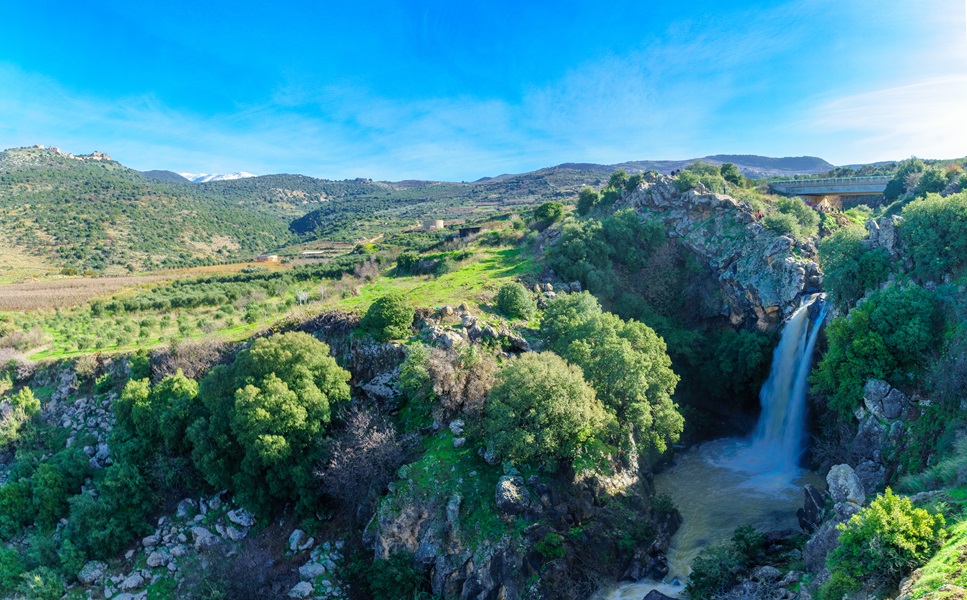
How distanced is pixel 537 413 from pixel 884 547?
11277 millimetres

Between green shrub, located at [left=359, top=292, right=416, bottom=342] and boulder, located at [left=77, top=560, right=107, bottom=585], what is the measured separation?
15.3 m

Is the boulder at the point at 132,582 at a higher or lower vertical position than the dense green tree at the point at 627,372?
lower

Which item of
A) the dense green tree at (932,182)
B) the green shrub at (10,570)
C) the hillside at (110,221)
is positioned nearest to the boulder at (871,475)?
the dense green tree at (932,182)

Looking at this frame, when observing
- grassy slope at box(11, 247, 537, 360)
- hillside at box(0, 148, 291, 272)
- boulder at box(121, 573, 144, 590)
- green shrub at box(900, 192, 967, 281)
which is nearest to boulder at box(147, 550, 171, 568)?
boulder at box(121, 573, 144, 590)

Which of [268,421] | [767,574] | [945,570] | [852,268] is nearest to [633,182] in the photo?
[852,268]

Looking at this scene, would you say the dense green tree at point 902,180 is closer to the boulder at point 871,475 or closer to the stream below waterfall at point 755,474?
the stream below waterfall at point 755,474

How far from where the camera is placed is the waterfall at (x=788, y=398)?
91.0ft

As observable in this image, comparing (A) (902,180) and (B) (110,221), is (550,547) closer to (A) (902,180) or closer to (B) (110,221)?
(A) (902,180)

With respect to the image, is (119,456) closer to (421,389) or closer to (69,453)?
(69,453)

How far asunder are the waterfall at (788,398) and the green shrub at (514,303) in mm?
16096

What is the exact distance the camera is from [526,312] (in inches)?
1233

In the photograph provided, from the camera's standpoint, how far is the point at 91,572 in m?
20.3

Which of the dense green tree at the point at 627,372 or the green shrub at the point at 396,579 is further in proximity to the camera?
the dense green tree at the point at 627,372

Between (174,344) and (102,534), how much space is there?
1137cm
